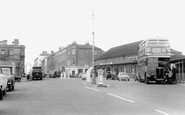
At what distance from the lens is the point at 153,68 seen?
33.2 metres

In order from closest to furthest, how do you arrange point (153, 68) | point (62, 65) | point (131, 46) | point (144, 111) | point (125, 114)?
point (125, 114) < point (144, 111) < point (153, 68) < point (131, 46) < point (62, 65)

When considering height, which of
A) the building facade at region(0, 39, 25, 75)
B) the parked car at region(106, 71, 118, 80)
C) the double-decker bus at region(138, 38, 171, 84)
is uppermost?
the building facade at region(0, 39, 25, 75)

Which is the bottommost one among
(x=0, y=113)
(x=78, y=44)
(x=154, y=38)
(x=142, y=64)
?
(x=0, y=113)

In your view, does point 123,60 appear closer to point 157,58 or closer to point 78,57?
point 78,57

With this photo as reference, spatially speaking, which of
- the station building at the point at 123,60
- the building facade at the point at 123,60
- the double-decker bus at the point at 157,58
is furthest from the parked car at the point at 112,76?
the double-decker bus at the point at 157,58

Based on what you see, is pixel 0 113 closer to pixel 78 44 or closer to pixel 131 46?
pixel 131 46

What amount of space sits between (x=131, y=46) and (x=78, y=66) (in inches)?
1268

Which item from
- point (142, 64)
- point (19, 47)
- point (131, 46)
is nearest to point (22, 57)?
point (19, 47)

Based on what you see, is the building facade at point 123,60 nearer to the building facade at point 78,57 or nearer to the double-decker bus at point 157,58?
the building facade at point 78,57

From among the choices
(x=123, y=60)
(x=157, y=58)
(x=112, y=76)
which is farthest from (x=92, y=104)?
(x=123, y=60)

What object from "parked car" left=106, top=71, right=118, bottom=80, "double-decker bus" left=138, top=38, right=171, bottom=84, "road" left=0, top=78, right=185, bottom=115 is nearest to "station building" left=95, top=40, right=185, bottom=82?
"parked car" left=106, top=71, right=118, bottom=80

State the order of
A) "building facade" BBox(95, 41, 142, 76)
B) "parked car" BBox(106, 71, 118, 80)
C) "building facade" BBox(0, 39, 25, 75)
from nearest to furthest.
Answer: "parked car" BBox(106, 71, 118, 80) < "building facade" BBox(95, 41, 142, 76) < "building facade" BBox(0, 39, 25, 75)

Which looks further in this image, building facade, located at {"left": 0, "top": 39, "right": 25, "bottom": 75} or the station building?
building facade, located at {"left": 0, "top": 39, "right": 25, "bottom": 75}

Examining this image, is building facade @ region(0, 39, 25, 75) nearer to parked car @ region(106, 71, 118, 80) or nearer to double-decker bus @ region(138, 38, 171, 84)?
parked car @ region(106, 71, 118, 80)
